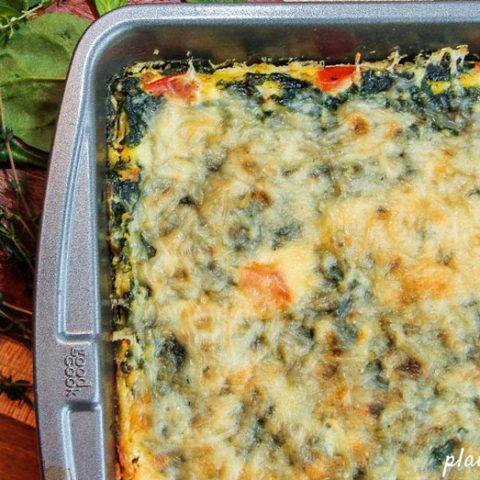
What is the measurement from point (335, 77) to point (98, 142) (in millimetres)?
677

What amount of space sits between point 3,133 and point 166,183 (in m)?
0.58

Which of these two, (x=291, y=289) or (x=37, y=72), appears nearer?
(x=291, y=289)

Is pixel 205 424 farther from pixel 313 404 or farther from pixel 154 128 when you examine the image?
pixel 154 128

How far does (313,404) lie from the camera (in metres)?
1.85

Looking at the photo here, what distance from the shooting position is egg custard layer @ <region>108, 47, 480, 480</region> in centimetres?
185

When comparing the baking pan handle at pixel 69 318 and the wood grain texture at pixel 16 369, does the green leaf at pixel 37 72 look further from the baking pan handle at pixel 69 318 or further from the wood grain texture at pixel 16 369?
the wood grain texture at pixel 16 369

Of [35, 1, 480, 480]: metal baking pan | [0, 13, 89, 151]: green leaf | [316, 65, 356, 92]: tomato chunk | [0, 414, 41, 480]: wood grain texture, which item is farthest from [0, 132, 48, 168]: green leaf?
[316, 65, 356, 92]: tomato chunk

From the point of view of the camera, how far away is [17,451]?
7.30 feet

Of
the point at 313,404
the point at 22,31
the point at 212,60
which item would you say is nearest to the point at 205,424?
the point at 313,404

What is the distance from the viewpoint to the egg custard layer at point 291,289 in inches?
72.7

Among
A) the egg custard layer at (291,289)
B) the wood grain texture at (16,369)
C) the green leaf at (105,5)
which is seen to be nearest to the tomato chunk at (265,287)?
the egg custard layer at (291,289)

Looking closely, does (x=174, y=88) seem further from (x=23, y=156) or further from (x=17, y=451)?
(x=17, y=451)

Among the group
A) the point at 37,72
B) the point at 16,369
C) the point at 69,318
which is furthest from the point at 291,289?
the point at 37,72

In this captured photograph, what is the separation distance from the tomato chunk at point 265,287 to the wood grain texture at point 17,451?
0.87 meters
